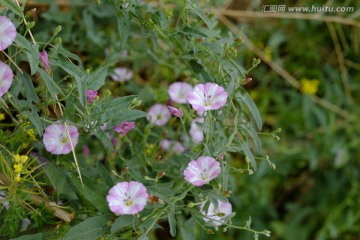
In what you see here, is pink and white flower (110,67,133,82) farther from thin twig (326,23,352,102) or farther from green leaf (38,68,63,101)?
thin twig (326,23,352,102)

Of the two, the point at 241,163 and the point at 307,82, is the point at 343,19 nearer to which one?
the point at 307,82

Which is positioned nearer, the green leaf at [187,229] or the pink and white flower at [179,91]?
the green leaf at [187,229]

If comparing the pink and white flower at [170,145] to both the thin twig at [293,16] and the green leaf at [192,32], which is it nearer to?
the green leaf at [192,32]

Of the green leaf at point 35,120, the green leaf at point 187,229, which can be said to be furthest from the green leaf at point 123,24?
the green leaf at point 187,229

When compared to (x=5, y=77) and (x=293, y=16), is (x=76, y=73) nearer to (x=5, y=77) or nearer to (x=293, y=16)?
(x=5, y=77)

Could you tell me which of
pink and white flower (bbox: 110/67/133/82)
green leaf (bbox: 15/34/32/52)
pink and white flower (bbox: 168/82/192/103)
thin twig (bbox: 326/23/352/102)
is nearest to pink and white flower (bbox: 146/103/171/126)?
pink and white flower (bbox: 168/82/192/103)

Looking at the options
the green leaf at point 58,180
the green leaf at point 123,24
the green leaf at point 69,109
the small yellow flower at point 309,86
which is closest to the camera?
the green leaf at point 69,109
